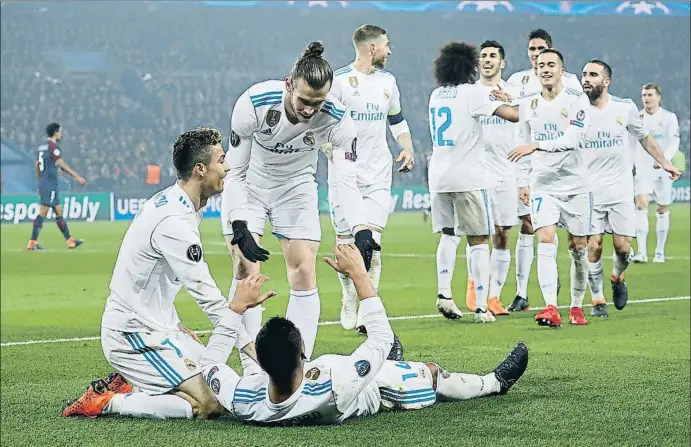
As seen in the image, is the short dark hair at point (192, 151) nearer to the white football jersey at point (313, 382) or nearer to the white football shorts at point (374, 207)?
the white football jersey at point (313, 382)

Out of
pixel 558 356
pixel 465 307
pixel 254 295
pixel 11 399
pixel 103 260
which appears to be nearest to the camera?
pixel 254 295

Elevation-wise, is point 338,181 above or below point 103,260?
above

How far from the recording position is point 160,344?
5.56m

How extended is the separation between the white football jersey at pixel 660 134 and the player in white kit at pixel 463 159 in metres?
6.99

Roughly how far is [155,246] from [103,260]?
12649mm

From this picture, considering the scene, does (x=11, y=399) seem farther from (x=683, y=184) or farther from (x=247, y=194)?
(x=683, y=184)

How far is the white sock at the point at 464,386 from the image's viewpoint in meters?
5.79

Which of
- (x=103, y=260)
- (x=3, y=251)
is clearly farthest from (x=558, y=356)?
(x=3, y=251)

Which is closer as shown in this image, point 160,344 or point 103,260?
point 160,344

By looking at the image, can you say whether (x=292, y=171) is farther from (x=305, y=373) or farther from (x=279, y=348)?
(x=279, y=348)

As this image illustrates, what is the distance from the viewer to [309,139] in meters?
6.28

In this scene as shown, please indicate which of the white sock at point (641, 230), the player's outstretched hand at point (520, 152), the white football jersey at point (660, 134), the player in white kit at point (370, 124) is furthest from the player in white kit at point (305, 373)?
the white football jersey at point (660, 134)

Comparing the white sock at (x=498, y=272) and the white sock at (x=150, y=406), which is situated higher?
the white sock at (x=498, y=272)

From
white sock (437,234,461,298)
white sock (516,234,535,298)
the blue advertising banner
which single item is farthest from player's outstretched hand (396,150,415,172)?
the blue advertising banner
